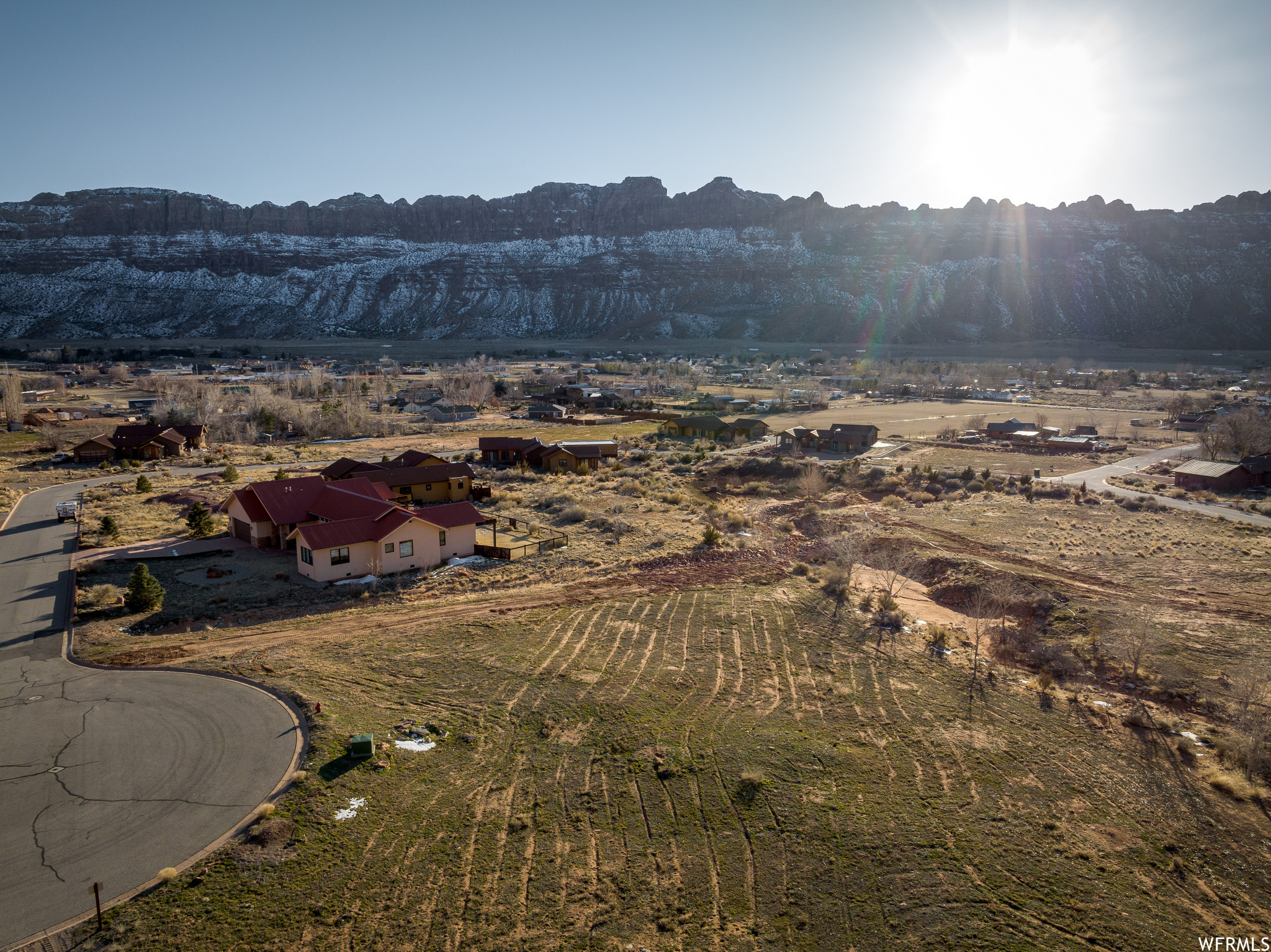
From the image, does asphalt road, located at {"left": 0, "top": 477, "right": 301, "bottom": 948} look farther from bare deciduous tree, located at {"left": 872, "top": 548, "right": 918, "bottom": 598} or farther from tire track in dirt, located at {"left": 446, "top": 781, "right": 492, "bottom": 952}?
bare deciduous tree, located at {"left": 872, "top": 548, "right": 918, "bottom": 598}

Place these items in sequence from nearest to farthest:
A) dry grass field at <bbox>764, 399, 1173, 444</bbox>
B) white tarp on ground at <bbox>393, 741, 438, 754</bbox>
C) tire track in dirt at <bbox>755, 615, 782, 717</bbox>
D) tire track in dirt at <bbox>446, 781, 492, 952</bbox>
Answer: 1. tire track in dirt at <bbox>446, 781, 492, 952</bbox>
2. white tarp on ground at <bbox>393, 741, 438, 754</bbox>
3. tire track in dirt at <bbox>755, 615, 782, 717</bbox>
4. dry grass field at <bbox>764, 399, 1173, 444</bbox>

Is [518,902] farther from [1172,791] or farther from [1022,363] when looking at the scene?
[1022,363]

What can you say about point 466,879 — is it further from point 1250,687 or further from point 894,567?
point 894,567

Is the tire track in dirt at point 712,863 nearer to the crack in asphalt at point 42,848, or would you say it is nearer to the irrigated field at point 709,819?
the irrigated field at point 709,819

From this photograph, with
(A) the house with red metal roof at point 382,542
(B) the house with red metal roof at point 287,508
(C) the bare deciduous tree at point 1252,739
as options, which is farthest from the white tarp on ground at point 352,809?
(C) the bare deciduous tree at point 1252,739

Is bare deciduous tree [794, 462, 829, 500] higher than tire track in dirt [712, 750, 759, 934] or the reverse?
the reverse

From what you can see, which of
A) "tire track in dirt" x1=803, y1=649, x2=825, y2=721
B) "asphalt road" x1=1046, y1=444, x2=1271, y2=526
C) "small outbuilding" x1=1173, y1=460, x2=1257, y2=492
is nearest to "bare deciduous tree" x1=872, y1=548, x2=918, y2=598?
"tire track in dirt" x1=803, y1=649, x2=825, y2=721

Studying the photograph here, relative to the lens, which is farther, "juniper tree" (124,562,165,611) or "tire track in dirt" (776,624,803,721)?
"juniper tree" (124,562,165,611)
